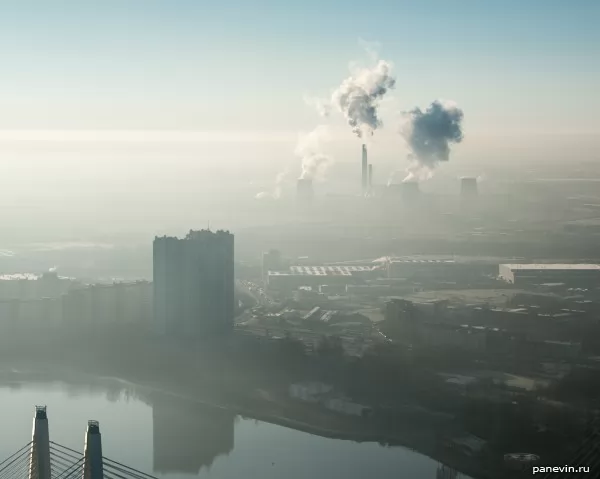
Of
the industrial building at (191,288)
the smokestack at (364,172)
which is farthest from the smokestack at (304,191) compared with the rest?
the industrial building at (191,288)

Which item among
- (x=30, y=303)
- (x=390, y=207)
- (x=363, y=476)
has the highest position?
(x=390, y=207)

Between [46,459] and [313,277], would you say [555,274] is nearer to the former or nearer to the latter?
[313,277]

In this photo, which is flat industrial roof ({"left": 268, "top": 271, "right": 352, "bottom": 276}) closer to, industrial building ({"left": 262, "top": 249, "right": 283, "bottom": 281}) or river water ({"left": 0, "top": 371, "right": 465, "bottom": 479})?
industrial building ({"left": 262, "top": 249, "right": 283, "bottom": 281})

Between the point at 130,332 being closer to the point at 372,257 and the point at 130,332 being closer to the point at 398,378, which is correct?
the point at 398,378

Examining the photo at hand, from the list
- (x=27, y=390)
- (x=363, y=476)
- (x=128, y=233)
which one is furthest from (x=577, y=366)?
(x=128, y=233)

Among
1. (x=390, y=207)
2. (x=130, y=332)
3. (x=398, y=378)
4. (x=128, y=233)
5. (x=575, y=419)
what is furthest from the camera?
(x=128, y=233)

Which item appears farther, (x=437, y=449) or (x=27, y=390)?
(x=27, y=390)

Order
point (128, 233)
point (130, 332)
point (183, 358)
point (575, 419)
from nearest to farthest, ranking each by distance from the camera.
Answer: point (575, 419), point (183, 358), point (130, 332), point (128, 233)
